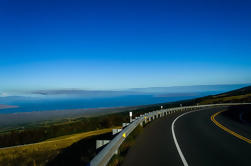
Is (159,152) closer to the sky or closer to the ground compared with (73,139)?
closer to the sky

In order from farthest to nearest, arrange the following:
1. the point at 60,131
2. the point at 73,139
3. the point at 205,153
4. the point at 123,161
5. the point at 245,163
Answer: the point at 60,131, the point at 73,139, the point at 205,153, the point at 123,161, the point at 245,163

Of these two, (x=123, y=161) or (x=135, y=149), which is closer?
(x=123, y=161)

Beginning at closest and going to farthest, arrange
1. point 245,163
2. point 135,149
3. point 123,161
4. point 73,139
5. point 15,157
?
point 245,163 < point 123,161 < point 135,149 < point 15,157 < point 73,139

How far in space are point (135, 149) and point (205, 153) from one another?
2.68 meters

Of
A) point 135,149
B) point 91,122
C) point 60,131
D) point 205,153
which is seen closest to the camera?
point 205,153

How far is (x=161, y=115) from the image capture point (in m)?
28.4

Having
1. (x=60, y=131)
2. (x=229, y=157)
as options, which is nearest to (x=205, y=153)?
(x=229, y=157)

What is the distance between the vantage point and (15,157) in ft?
45.1

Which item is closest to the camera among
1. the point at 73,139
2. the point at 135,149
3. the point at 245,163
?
the point at 245,163

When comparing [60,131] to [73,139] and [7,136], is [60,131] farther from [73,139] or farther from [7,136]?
[73,139]

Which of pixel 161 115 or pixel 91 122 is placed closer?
pixel 91 122

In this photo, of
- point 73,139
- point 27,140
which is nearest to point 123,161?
point 73,139

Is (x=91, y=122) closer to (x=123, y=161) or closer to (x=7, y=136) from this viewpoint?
(x=7, y=136)

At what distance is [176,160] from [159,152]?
1.20 metres
